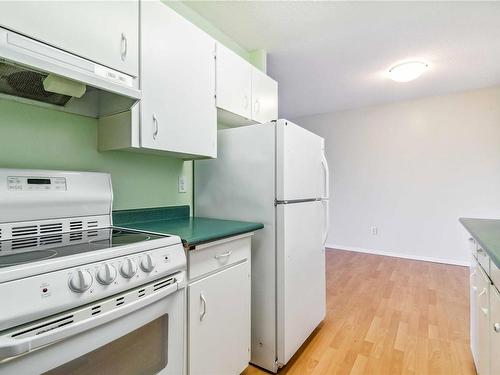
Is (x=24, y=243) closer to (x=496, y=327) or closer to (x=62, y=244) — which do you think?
(x=62, y=244)

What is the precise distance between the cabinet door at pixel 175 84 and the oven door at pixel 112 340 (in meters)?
0.70

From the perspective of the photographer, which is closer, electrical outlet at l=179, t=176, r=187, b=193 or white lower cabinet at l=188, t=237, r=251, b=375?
white lower cabinet at l=188, t=237, r=251, b=375

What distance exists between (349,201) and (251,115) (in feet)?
10.2

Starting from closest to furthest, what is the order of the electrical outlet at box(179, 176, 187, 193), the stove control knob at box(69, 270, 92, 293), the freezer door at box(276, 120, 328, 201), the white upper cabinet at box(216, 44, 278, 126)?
1. the stove control knob at box(69, 270, 92, 293)
2. the freezer door at box(276, 120, 328, 201)
3. the white upper cabinet at box(216, 44, 278, 126)
4. the electrical outlet at box(179, 176, 187, 193)

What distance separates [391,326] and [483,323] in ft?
2.96

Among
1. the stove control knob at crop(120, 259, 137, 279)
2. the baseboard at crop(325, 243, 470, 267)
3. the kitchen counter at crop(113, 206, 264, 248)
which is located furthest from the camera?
the baseboard at crop(325, 243, 470, 267)

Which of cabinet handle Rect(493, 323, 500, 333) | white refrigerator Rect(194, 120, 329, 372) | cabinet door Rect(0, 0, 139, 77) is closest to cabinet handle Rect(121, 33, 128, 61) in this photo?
cabinet door Rect(0, 0, 139, 77)

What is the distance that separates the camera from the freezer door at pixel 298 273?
1577 mm

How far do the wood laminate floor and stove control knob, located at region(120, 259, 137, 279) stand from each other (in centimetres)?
114

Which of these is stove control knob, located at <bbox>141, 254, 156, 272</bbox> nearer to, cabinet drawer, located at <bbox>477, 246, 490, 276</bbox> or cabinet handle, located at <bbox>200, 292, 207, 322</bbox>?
cabinet handle, located at <bbox>200, 292, 207, 322</bbox>

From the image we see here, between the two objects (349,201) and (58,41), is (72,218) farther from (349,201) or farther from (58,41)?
(349,201)

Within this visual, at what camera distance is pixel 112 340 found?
2.76 ft

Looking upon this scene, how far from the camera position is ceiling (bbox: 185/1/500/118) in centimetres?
201

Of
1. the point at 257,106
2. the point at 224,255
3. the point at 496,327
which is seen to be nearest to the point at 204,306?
the point at 224,255
